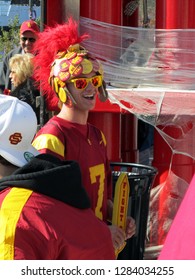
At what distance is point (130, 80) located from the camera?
5148 mm

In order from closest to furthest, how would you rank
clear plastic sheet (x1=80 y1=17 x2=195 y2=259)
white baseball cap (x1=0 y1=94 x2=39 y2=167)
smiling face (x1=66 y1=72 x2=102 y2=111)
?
white baseball cap (x1=0 y1=94 x2=39 y2=167) < smiling face (x1=66 y1=72 x2=102 y2=111) < clear plastic sheet (x1=80 y1=17 x2=195 y2=259)

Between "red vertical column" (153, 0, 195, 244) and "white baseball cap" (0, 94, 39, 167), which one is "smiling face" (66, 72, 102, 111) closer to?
"white baseball cap" (0, 94, 39, 167)

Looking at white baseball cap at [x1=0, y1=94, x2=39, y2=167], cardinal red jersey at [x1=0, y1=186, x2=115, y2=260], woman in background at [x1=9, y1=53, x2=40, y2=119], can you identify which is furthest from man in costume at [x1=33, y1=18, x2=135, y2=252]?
woman in background at [x1=9, y1=53, x2=40, y2=119]

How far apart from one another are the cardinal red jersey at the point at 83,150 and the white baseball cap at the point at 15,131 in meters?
1.05

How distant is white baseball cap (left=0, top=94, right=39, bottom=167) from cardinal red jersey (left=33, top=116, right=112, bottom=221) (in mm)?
1054

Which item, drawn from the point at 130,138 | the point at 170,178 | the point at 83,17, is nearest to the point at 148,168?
the point at 170,178

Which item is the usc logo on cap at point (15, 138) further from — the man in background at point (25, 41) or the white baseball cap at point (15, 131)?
the man in background at point (25, 41)

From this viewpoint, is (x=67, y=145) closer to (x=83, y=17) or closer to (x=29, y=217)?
(x=29, y=217)

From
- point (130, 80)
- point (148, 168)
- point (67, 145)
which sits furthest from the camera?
point (130, 80)

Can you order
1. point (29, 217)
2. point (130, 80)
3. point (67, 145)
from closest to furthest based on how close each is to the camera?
point (29, 217) → point (67, 145) → point (130, 80)

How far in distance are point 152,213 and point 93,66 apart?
6.40 feet

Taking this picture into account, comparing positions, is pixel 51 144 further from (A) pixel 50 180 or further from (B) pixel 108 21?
(B) pixel 108 21

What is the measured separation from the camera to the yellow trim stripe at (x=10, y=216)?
6.26 ft

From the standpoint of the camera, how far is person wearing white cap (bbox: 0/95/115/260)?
1.92 metres
